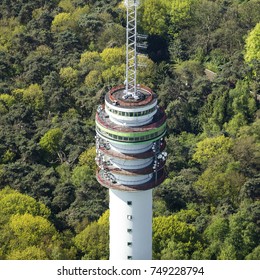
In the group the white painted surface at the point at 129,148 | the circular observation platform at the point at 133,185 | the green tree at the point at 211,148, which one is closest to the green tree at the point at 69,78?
the green tree at the point at 211,148

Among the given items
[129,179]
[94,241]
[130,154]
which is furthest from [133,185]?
[94,241]

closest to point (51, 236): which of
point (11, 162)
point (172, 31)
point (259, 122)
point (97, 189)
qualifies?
point (97, 189)

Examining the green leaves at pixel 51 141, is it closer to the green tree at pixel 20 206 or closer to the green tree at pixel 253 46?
the green tree at pixel 20 206

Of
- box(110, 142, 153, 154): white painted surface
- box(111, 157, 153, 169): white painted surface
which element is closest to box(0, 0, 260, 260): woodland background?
box(111, 157, 153, 169): white painted surface

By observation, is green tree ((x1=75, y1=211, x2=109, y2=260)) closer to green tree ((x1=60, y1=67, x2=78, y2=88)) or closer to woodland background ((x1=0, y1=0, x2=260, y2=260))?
woodland background ((x1=0, y1=0, x2=260, y2=260))

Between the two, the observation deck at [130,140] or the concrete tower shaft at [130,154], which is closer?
the observation deck at [130,140]

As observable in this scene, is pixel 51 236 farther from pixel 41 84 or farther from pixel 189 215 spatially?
pixel 41 84
